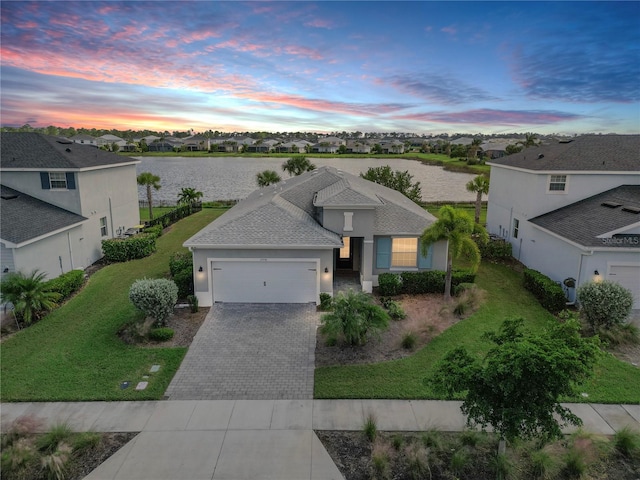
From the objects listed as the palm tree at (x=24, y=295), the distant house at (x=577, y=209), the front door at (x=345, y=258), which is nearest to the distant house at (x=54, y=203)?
the palm tree at (x=24, y=295)

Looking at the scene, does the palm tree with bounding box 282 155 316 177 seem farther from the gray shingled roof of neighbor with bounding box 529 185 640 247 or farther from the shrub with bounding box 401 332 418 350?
the shrub with bounding box 401 332 418 350

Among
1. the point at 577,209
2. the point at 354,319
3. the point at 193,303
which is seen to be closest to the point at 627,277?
the point at 577,209

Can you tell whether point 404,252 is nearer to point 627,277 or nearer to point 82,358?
point 627,277

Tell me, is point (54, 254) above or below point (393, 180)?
below

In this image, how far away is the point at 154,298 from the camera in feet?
45.7

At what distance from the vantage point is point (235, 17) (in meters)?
18.4

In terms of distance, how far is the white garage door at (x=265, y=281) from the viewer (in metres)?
16.0

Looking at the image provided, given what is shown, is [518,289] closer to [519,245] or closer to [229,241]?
[519,245]

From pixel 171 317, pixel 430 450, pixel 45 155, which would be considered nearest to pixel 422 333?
pixel 430 450

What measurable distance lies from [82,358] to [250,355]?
16.4 ft

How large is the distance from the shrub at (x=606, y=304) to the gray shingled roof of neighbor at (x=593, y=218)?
90.0 inches

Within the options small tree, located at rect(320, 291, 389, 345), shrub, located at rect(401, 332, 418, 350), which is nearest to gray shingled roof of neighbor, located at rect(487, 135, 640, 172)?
shrub, located at rect(401, 332, 418, 350)

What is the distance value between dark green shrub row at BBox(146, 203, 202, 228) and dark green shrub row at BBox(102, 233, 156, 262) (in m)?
6.57

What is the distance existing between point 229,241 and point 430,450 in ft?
33.4
